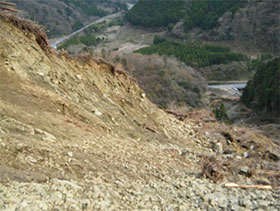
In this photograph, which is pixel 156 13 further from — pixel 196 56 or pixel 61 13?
pixel 196 56

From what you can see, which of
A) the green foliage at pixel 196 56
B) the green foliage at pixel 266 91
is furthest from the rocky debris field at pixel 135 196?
the green foliage at pixel 196 56

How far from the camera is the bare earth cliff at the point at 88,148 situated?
5598 millimetres

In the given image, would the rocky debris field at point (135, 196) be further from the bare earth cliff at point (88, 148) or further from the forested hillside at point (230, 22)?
the forested hillside at point (230, 22)

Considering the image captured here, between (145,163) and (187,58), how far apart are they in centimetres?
6481

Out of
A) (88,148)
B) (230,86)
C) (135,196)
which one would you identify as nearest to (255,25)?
(230,86)

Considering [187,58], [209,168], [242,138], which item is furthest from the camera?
[187,58]

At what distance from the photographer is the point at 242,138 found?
1445cm

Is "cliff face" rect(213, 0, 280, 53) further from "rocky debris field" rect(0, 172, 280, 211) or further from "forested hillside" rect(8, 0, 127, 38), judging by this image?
"rocky debris field" rect(0, 172, 280, 211)

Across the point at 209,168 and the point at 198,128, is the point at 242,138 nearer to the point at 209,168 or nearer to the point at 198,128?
the point at 198,128

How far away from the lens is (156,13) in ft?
392

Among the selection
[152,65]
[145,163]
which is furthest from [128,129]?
[152,65]

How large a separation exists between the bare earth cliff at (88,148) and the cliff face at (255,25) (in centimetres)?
9526

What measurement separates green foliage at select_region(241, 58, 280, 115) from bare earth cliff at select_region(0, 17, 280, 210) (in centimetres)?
3467

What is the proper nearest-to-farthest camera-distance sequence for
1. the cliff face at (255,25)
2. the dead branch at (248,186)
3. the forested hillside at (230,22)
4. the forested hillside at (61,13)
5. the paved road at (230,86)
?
the dead branch at (248,186)
the paved road at (230,86)
the cliff face at (255,25)
the forested hillside at (230,22)
the forested hillside at (61,13)
